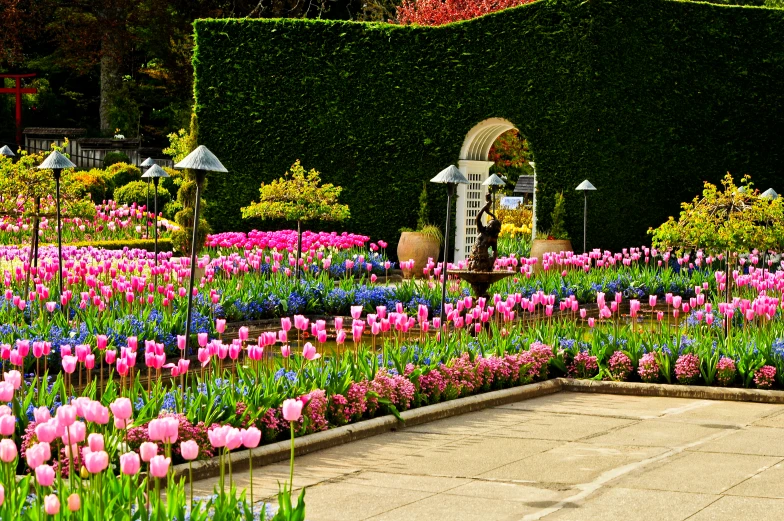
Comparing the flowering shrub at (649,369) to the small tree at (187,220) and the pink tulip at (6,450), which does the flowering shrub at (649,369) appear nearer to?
the pink tulip at (6,450)

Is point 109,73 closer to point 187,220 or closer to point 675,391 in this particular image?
point 187,220

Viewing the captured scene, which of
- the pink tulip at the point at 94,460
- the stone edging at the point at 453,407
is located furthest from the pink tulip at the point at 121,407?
the stone edging at the point at 453,407

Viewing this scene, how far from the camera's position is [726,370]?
8.96 m

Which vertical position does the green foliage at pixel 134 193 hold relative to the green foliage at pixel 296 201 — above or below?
above

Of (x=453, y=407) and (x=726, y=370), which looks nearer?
(x=453, y=407)

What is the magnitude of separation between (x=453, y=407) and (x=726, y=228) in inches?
175

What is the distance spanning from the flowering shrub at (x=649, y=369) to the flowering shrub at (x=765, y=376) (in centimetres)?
75

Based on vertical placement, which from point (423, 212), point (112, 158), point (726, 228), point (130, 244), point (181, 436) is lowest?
point (181, 436)

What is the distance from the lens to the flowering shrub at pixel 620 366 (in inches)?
366

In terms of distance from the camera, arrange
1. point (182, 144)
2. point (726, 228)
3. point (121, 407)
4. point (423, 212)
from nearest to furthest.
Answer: point (121, 407)
point (726, 228)
point (423, 212)
point (182, 144)

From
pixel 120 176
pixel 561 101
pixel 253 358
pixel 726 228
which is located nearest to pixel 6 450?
pixel 253 358

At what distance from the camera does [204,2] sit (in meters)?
32.7

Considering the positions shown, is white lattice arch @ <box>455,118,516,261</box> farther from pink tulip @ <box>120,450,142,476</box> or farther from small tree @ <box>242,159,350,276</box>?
pink tulip @ <box>120,450,142,476</box>

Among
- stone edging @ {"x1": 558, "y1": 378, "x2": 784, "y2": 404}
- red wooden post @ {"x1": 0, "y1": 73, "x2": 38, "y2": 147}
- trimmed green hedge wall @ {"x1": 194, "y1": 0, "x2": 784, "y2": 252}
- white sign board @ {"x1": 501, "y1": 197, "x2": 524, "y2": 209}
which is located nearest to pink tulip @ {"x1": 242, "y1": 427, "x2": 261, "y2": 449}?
stone edging @ {"x1": 558, "y1": 378, "x2": 784, "y2": 404}
